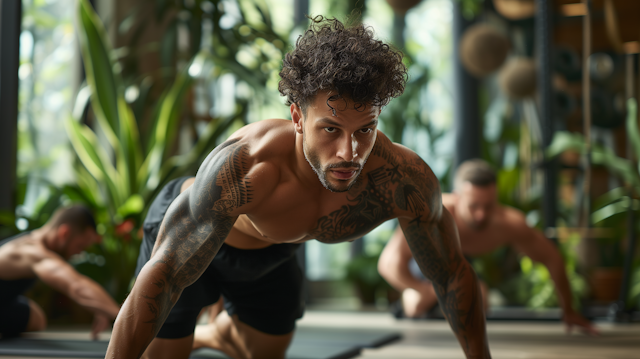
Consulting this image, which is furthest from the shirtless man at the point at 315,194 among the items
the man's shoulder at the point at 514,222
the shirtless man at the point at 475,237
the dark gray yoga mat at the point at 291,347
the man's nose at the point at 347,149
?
the man's shoulder at the point at 514,222

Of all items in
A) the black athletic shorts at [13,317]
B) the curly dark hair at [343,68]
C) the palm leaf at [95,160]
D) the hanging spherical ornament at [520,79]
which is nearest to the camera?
the curly dark hair at [343,68]

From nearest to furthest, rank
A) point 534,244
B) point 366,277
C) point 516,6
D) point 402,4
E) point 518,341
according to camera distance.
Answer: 1. point 518,341
2. point 534,244
3. point 402,4
4. point 516,6
5. point 366,277

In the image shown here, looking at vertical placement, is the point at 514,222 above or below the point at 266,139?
below

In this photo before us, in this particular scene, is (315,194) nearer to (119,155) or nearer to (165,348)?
(165,348)

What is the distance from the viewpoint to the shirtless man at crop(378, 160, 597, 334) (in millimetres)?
2805

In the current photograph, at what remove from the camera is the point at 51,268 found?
89.1 inches

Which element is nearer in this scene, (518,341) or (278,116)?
(518,341)

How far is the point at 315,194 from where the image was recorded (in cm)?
129

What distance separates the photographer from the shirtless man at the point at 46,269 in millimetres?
2227

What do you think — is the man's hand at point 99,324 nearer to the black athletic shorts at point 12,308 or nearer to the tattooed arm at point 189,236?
the black athletic shorts at point 12,308

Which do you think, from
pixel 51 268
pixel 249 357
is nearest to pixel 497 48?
pixel 249 357

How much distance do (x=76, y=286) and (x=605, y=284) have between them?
336 cm

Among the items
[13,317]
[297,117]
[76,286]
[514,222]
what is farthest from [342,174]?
[514,222]

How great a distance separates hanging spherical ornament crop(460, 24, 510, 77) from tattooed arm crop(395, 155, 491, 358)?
91.8 inches
